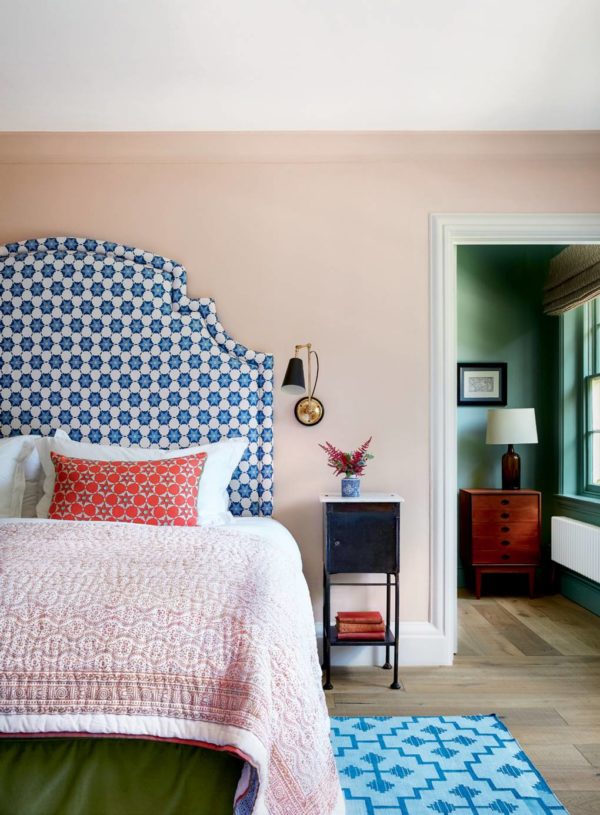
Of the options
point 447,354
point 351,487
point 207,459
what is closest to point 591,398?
point 447,354

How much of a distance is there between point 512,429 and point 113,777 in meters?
3.66

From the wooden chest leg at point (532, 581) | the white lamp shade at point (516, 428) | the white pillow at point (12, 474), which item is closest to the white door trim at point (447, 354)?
the white lamp shade at point (516, 428)

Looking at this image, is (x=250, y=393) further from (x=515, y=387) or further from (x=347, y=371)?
(x=515, y=387)

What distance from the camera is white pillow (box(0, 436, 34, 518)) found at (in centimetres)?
273

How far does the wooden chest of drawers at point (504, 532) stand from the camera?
14.2 feet

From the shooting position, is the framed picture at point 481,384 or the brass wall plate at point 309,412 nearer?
the brass wall plate at point 309,412

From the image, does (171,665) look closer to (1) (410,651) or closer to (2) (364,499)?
(2) (364,499)

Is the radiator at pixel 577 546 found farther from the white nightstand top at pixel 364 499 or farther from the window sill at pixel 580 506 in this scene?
the white nightstand top at pixel 364 499

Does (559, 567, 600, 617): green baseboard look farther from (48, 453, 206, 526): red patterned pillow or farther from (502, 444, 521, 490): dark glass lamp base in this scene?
(48, 453, 206, 526): red patterned pillow

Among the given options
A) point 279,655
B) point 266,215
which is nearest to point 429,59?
point 266,215

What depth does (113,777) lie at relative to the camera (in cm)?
125

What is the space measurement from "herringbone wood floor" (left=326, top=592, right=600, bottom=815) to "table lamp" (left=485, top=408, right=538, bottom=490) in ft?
3.68

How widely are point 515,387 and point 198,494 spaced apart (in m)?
3.01

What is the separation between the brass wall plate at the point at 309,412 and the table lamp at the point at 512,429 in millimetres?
1745
